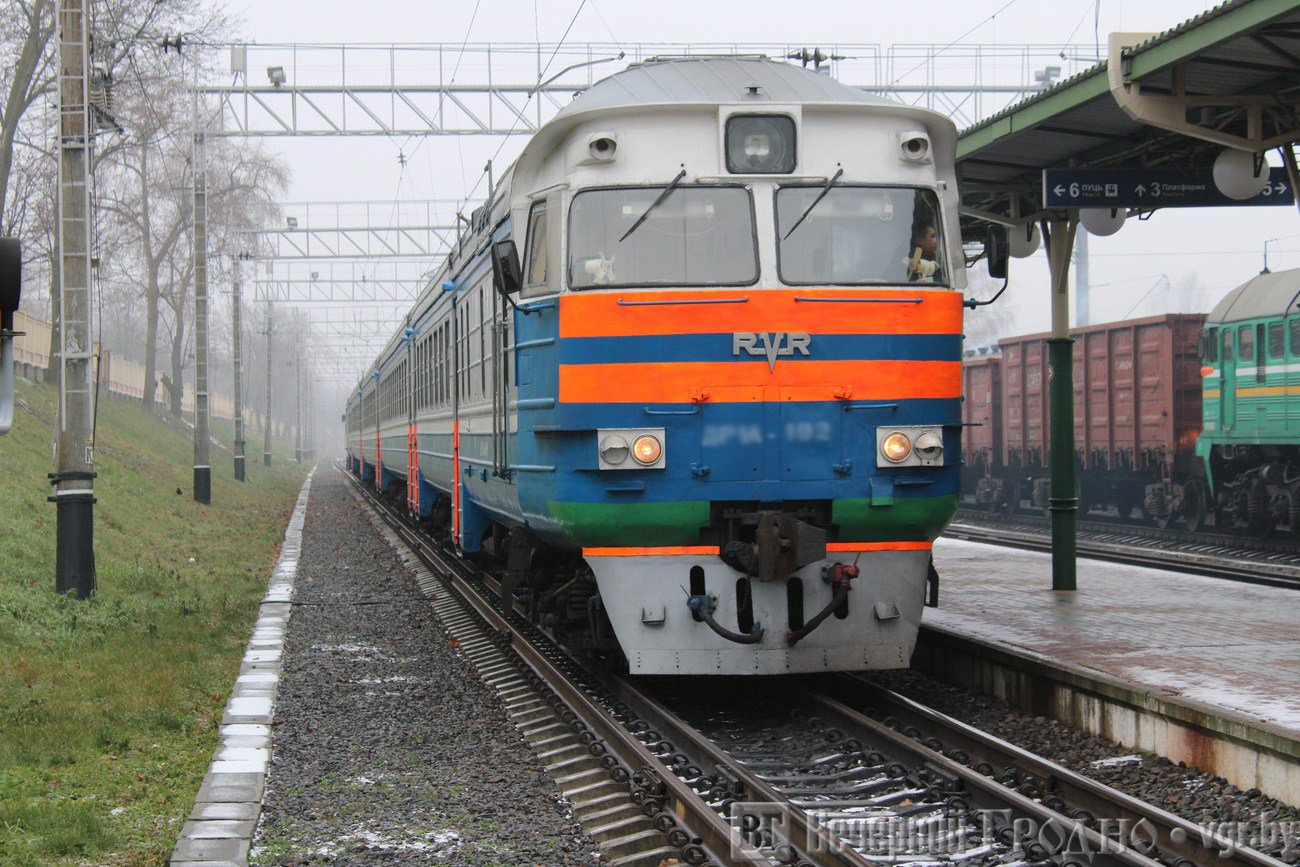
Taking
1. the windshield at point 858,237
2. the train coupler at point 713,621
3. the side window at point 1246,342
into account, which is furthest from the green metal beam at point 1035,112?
the side window at point 1246,342

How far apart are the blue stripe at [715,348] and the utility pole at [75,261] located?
21.9 feet

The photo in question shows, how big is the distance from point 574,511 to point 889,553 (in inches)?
72.2

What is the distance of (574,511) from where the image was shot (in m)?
8.05

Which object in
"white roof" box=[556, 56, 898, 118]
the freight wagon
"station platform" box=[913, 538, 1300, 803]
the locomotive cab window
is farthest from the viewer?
the freight wagon

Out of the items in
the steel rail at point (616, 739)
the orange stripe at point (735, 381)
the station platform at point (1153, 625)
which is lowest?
the steel rail at point (616, 739)

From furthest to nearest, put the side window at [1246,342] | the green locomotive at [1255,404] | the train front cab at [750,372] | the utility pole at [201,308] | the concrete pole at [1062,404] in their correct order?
the utility pole at [201,308], the side window at [1246,342], the green locomotive at [1255,404], the concrete pole at [1062,404], the train front cab at [750,372]

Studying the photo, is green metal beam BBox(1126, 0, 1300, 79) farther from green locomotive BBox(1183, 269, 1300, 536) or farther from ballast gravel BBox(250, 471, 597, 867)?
green locomotive BBox(1183, 269, 1300, 536)

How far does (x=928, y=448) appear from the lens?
8070 millimetres

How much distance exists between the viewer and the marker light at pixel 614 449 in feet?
25.8

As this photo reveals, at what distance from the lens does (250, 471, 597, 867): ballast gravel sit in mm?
5945

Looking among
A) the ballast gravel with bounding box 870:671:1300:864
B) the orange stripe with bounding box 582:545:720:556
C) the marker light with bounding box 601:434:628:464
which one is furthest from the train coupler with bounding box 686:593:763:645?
the ballast gravel with bounding box 870:671:1300:864

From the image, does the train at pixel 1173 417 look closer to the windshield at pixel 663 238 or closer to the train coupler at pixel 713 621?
the windshield at pixel 663 238

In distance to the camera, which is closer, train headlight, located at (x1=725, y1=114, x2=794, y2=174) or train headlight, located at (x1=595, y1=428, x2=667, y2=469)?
train headlight, located at (x1=595, y1=428, x2=667, y2=469)

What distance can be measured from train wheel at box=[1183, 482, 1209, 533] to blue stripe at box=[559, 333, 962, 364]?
51.6ft
